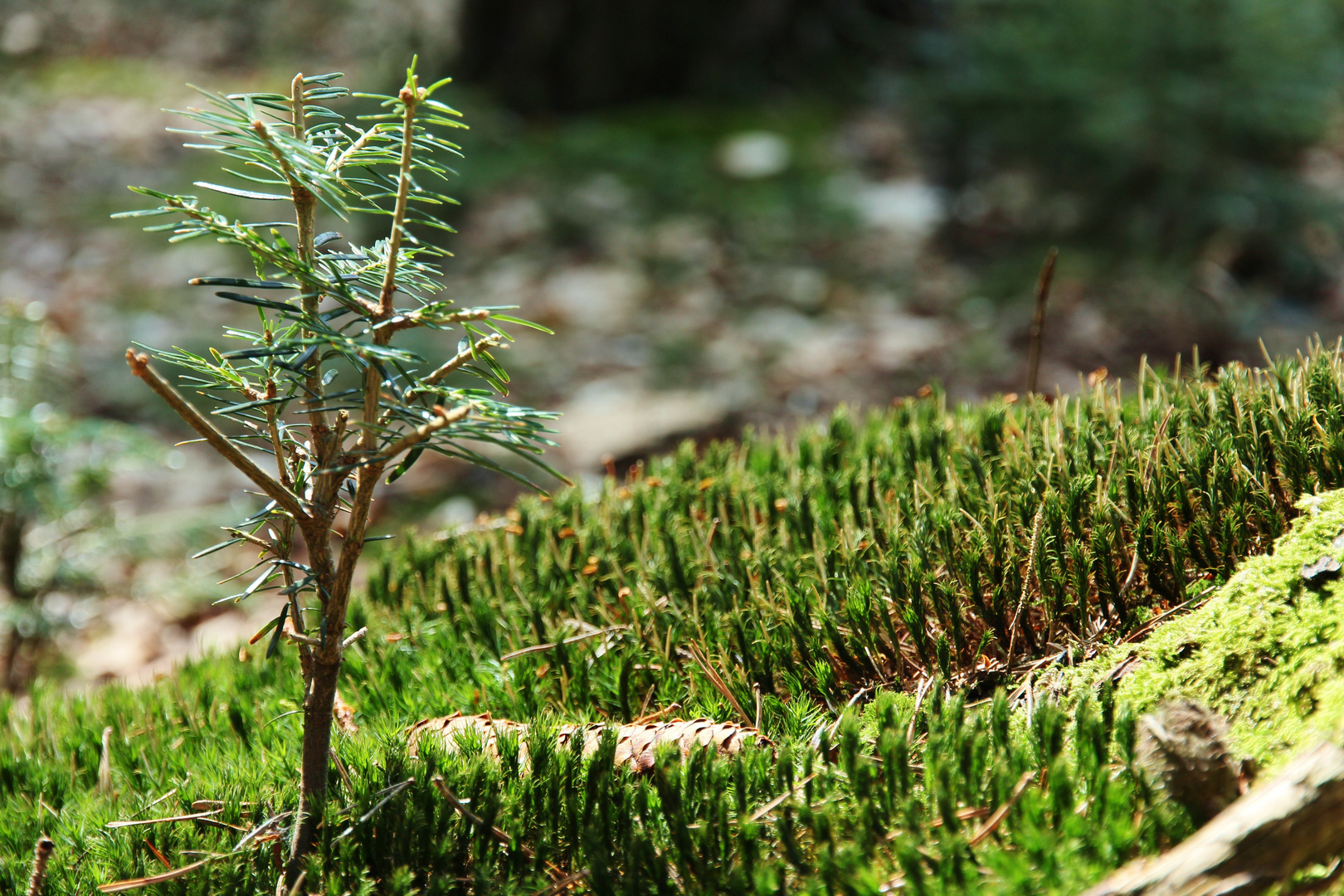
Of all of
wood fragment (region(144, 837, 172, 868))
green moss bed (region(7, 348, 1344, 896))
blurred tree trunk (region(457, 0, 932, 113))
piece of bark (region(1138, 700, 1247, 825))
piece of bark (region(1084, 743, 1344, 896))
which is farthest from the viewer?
blurred tree trunk (region(457, 0, 932, 113))

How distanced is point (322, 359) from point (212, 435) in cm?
20

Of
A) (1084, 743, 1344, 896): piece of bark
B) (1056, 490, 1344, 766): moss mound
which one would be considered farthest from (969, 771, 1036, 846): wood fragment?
(1056, 490, 1344, 766): moss mound

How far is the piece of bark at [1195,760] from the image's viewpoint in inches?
44.5

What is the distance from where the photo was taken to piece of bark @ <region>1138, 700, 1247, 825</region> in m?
1.13

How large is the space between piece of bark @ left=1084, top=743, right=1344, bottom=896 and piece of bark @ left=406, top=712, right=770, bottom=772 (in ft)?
1.92

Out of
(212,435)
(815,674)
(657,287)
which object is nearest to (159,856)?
(212,435)

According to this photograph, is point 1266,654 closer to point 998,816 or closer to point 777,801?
point 998,816

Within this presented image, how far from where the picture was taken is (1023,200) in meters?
6.30

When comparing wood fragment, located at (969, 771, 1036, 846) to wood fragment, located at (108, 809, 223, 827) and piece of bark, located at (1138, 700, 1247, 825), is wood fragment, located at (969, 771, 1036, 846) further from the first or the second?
wood fragment, located at (108, 809, 223, 827)

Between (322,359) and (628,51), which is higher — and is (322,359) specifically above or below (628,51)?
below

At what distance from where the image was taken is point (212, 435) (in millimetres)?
1159

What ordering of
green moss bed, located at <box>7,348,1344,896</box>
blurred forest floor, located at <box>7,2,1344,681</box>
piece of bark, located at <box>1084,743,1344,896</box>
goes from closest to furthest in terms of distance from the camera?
piece of bark, located at <box>1084,743,1344,896</box> < green moss bed, located at <box>7,348,1344,896</box> < blurred forest floor, located at <box>7,2,1344,681</box>

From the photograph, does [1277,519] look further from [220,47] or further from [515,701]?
[220,47]

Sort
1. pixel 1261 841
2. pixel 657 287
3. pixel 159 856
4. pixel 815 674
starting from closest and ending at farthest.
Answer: pixel 1261 841 < pixel 159 856 < pixel 815 674 < pixel 657 287
